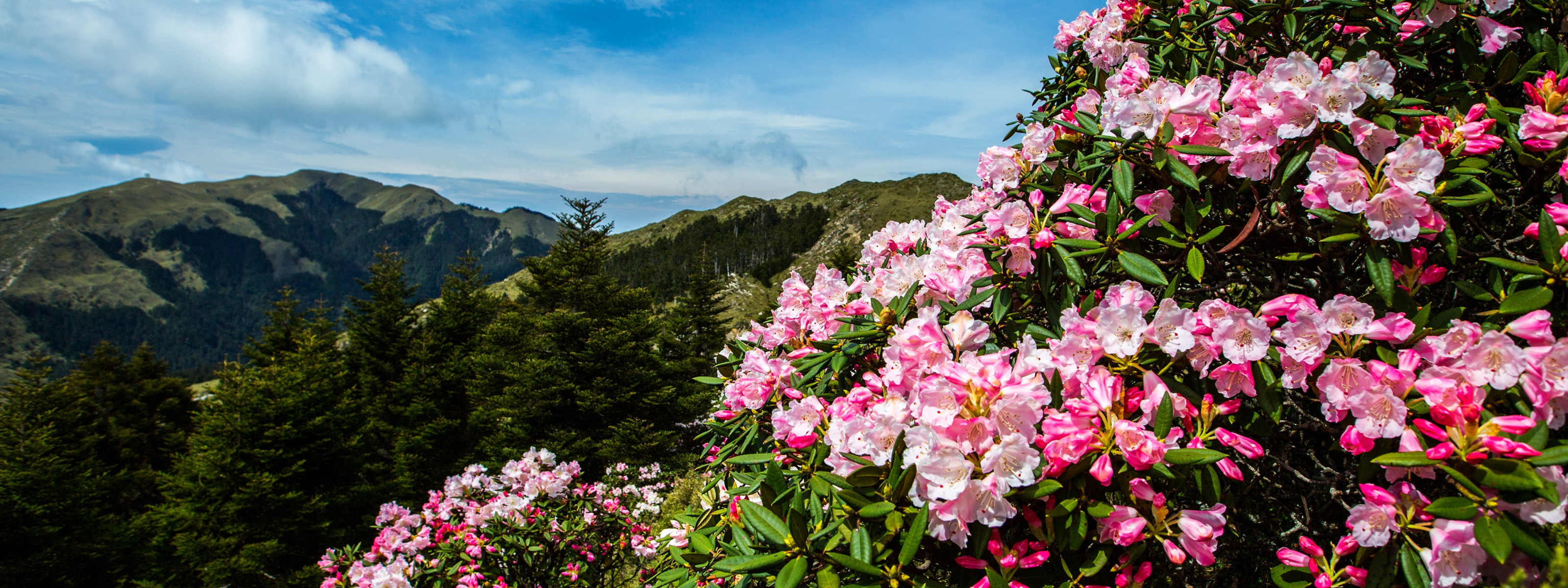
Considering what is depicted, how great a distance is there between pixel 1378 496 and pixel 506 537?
16.6 feet

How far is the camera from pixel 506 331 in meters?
21.6

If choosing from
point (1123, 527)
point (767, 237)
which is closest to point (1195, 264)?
point (1123, 527)

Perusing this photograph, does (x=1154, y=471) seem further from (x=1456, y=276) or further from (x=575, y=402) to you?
(x=575, y=402)

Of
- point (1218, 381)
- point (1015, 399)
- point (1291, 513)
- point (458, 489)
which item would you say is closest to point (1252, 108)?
point (1218, 381)

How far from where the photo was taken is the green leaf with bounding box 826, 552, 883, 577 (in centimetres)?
130

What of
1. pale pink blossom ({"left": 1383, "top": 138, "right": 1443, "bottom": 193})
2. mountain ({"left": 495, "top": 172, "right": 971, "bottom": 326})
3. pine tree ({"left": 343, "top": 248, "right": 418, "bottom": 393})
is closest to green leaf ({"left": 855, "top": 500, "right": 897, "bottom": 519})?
pale pink blossom ({"left": 1383, "top": 138, "right": 1443, "bottom": 193})

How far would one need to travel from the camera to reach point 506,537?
466 cm

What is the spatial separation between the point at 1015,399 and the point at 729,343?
1.50 meters

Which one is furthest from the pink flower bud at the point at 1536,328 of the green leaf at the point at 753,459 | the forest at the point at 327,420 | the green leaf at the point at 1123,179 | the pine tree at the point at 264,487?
the pine tree at the point at 264,487

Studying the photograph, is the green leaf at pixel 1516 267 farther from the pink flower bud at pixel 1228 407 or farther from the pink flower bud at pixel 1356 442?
the pink flower bud at pixel 1228 407

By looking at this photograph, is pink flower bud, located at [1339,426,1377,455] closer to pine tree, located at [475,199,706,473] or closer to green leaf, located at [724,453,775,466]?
green leaf, located at [724,453,775,466]

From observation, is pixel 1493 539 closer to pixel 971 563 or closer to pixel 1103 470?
pixel 1103 470

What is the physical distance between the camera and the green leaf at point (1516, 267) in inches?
46.1

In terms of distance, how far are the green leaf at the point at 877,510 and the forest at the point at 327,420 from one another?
49.1 feet
